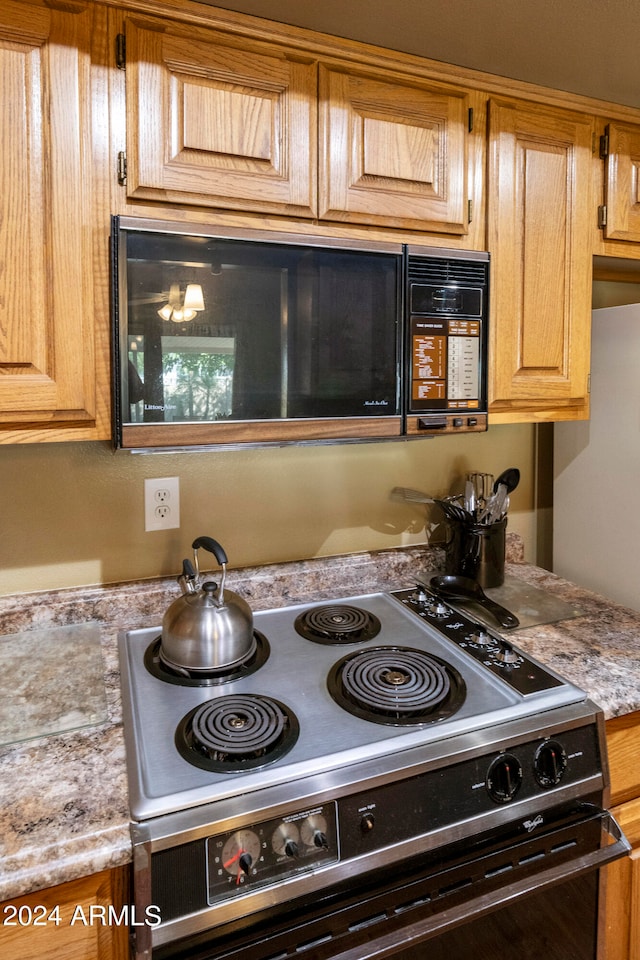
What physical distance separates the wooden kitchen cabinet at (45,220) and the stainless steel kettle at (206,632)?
0.40 meters

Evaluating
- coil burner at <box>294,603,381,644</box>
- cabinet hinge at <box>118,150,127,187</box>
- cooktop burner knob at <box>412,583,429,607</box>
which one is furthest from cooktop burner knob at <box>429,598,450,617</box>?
cabinet hinge at <box>118,150,127,187</box>

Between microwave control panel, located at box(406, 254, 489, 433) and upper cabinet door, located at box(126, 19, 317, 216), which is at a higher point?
upper cabinet door, located at box(126, 19, 317, 216)

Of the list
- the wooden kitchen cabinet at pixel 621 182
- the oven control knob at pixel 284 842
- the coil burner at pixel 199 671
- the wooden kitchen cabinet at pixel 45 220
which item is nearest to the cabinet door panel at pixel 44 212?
the wooden kitchen cabinet at pixel 45 220

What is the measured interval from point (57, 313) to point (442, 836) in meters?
1.02

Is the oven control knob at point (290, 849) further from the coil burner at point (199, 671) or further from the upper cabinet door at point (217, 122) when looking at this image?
Result: the upper cabinet door at point (217, 122)

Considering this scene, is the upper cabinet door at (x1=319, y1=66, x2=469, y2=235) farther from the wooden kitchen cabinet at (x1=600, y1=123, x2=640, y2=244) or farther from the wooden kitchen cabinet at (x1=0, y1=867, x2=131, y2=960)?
the wooden kitchen cabinet at (x1=0, y1=867, x2=131, y2=960)

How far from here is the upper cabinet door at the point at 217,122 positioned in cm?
102

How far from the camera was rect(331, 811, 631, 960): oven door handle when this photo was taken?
858 mm

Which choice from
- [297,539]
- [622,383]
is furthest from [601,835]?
[622,383]

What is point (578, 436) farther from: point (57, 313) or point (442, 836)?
point (57, 313)

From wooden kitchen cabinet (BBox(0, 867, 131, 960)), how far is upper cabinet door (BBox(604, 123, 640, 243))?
1.57 meters

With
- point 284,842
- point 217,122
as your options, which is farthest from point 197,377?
point 284,842

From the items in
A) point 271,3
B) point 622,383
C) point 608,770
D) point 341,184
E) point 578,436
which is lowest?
point 608,770

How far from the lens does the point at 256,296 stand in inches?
42.4
